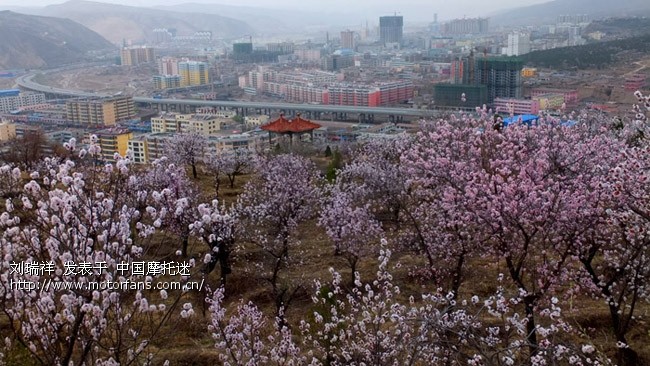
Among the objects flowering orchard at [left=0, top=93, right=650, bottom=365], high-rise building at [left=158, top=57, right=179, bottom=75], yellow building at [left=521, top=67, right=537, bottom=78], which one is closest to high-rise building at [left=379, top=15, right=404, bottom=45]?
high-rise building at [left=158, top=57, right=179, bottom=75]

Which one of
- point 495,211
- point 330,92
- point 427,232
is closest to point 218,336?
point 495,211

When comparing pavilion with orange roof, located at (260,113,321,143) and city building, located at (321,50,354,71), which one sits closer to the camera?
pavilion with orange roof, located at (260,113,321,143)

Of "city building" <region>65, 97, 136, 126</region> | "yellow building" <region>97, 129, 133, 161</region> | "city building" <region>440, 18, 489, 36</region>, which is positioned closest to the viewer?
"yellow building" <region>97, 129, 133, 161</region>

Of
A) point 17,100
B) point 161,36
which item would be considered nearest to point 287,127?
point 17,100

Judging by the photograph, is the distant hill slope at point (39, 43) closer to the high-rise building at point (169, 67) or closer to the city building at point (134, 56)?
the city building at point (134, 56)

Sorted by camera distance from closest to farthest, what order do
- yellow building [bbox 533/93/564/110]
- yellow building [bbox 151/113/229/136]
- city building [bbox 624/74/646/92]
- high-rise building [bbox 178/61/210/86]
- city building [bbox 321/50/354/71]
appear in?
yellow building [bbox 533/93/564/110]
yellow building [bbox 151/113/229/136]
city building [bbox 624/74/646/92]
high-rise building [bbox 178/61/210/86]
city building [bbox 321/50/354/71]

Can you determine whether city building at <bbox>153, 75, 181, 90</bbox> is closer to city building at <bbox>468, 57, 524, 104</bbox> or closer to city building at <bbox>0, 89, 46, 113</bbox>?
city building at <bbox>0, 89, 46, 113</bbox>

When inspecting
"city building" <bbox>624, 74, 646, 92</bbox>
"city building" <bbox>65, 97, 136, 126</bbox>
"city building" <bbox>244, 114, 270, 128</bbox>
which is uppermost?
"city building" <bbox>624, 74, 646, 92</bbox>
